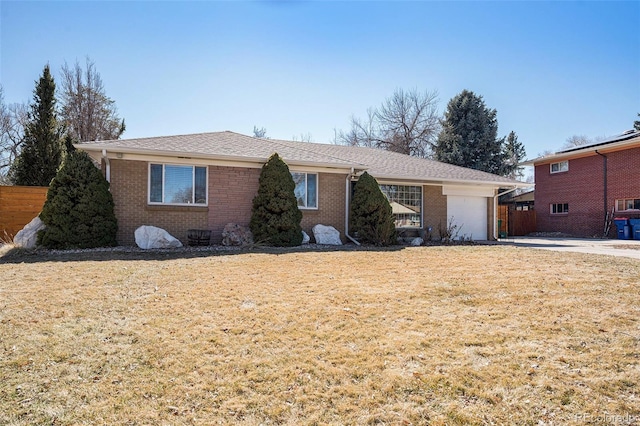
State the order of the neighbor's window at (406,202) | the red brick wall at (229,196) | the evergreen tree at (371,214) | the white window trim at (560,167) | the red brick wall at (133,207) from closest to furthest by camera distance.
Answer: the red brick wall at (133,207) < the red brick wall at (229,196) < the evergreen tree at (371,214) < the neighbor's window at (406,202) < the white window trim at (560,167)

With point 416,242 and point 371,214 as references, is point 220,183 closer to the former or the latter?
point 371,214

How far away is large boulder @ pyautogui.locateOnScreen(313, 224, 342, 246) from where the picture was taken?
12414mm

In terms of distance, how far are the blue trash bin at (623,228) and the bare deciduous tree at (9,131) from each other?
37932mm

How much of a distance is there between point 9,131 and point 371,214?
2813cm

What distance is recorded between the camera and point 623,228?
18.6 meters

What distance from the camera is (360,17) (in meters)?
11.0

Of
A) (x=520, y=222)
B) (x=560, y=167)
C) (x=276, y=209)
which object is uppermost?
(x=560, y=167)

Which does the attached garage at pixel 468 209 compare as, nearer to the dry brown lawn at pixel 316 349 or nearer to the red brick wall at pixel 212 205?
the red brick wall at pixel 212 205

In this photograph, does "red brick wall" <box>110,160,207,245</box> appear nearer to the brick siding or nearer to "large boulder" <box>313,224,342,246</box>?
"large boulder" <box>313,224,342,246</box>

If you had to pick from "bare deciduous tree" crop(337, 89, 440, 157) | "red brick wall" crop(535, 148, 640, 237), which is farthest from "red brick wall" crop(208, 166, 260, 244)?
"bare deciduous tree" crop(337, 89, 440, 157)

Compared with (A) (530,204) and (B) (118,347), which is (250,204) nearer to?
(B) (118,347)

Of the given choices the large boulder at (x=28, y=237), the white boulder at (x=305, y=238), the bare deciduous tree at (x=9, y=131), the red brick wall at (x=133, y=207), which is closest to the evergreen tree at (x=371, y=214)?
the white boulder at (x=305, y=238)

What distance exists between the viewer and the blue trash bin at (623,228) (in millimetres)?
18516

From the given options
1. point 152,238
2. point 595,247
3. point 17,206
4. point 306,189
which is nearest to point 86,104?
point 17,206
